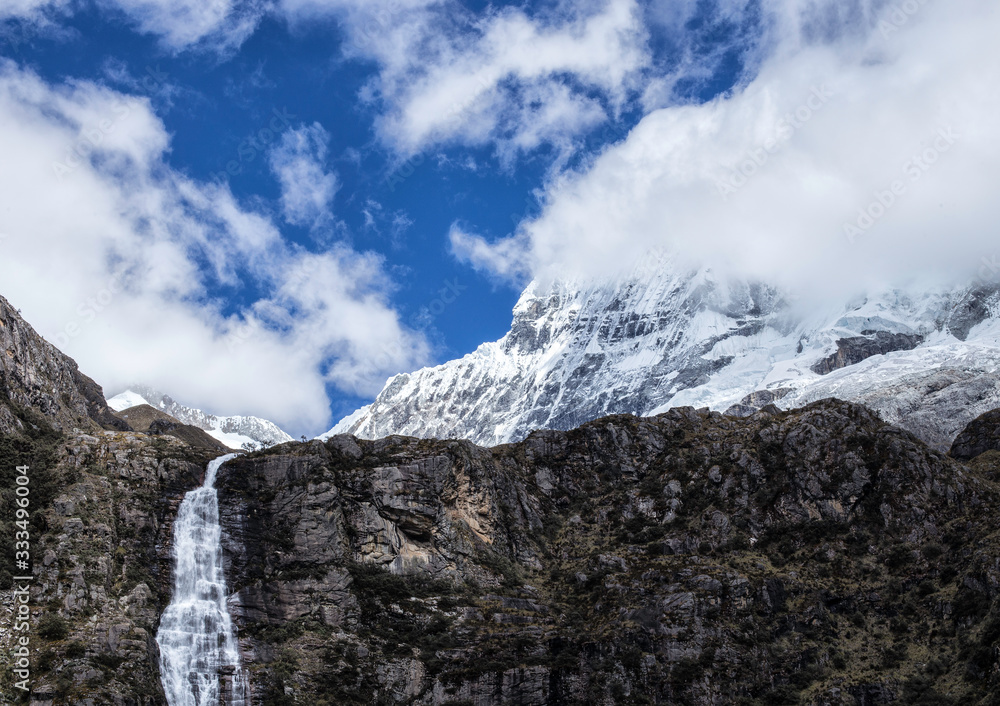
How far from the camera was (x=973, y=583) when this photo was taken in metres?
99.6

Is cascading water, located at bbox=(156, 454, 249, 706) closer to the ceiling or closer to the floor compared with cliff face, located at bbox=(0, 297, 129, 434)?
closer to the floor

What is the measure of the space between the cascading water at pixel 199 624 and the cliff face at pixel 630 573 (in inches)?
80.2

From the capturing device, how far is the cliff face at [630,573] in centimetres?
9912

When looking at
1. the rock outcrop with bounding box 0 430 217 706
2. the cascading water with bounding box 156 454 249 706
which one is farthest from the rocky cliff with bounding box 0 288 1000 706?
the cascading water with bounding box 156 454 249 706

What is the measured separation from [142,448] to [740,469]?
88.2m

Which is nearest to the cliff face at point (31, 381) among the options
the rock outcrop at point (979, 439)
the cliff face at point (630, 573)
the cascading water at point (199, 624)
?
the cascading water at point (199, 624)

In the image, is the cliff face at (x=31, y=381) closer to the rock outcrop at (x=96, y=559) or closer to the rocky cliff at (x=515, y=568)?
the rocky cliff at (x=515, y=568)

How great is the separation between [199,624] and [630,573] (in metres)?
56.6

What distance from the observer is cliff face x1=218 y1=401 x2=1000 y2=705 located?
9912cm

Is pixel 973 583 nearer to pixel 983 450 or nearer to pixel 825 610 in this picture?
pixel 825 610

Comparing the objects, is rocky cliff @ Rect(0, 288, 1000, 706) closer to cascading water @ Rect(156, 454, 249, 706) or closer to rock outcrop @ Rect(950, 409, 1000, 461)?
cascading water @ Rect(156, 454, 249, 706)

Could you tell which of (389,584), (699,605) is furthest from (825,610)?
(389,584)

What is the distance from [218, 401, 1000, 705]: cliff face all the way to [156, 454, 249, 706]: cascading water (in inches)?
80.2

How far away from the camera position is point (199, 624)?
100 m
